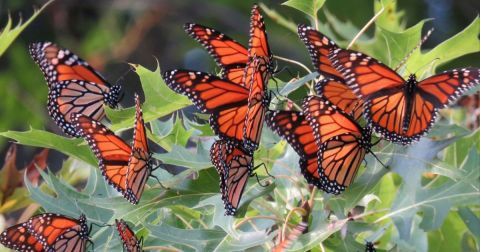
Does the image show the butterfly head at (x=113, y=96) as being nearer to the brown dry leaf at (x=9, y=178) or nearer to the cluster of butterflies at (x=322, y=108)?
the brown dry leaf at (x=9, y=178)

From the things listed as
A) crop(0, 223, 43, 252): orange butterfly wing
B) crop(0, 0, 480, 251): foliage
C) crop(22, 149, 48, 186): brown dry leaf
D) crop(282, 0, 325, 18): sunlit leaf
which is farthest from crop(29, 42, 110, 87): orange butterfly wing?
crop(282, 0, 325, 18): sunlit leaf

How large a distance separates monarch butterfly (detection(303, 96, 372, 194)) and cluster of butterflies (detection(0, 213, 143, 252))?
0.41 m

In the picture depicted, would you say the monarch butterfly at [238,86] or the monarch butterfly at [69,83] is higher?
the monarch butterfly at [238,86]

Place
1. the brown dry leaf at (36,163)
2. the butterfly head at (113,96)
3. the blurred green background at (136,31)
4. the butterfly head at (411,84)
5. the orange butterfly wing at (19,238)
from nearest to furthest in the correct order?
1. the butterfly head at (411,84)
2. the orange butterfly wing at (19,238)
3. the butterfly head at (113,96)
4. the brown dry leaf at (36,163)
5. the blurred green background at (136,31)

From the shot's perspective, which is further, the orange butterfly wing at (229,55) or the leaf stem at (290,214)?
the orange butterfly wing at (229,55)

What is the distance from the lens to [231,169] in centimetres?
162

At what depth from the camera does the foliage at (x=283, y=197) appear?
1673 mm

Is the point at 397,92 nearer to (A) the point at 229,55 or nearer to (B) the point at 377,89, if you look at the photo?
(B) the point at 377,89

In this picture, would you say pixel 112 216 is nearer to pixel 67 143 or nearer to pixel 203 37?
pixel 67 143

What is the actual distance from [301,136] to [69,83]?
99 cm

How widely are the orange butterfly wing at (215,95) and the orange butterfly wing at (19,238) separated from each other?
0.48 m

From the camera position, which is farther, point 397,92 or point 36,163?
point 36,163

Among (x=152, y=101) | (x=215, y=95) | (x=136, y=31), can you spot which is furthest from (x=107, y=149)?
(x=136, y=31)

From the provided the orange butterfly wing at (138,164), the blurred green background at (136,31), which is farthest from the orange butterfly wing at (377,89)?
the blurred green background at (136,31)
